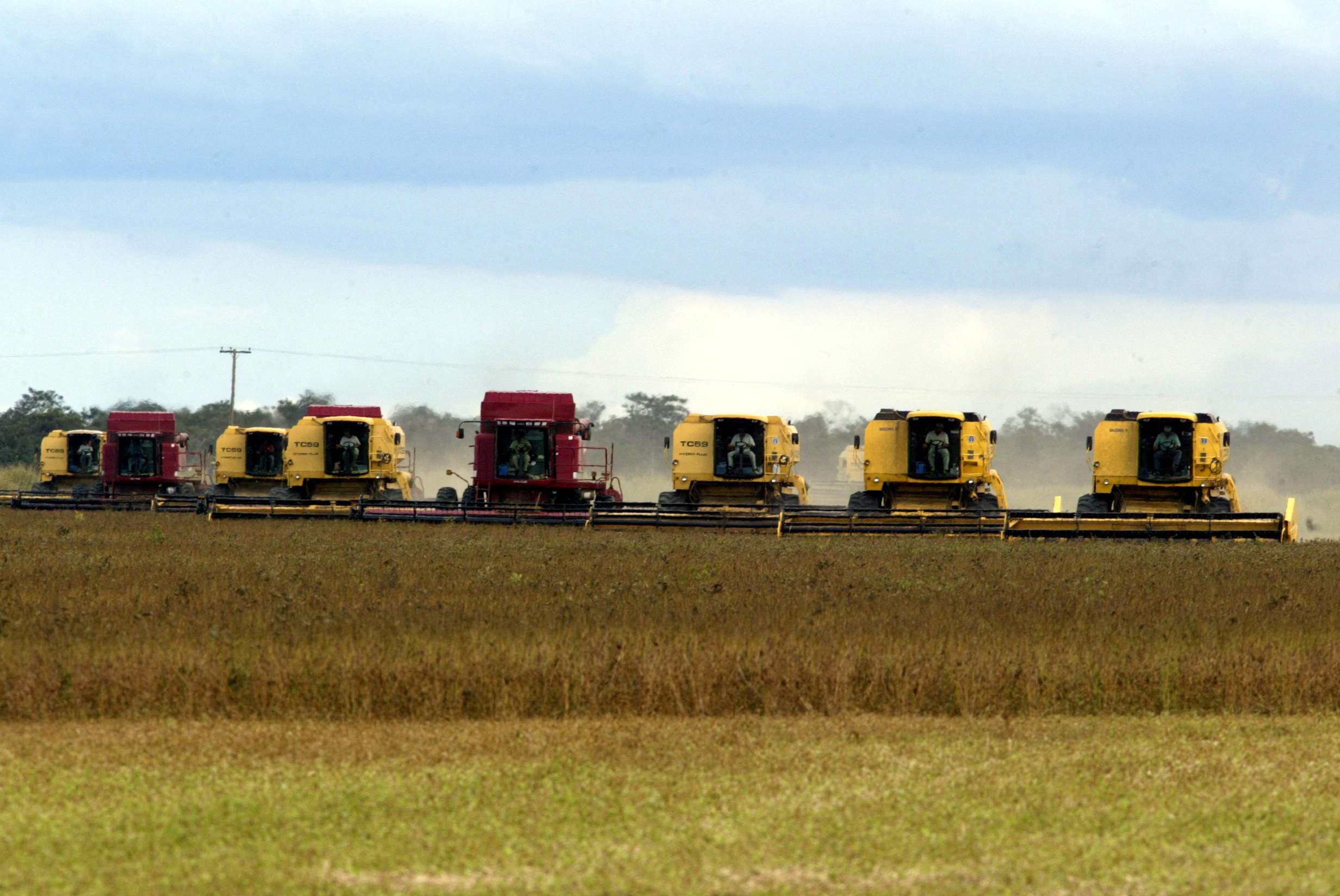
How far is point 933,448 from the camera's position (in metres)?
30.6

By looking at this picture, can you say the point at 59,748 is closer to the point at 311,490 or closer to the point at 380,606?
the point at 380,606

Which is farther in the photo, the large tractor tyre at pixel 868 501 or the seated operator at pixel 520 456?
the seated operator at pixel 520 456

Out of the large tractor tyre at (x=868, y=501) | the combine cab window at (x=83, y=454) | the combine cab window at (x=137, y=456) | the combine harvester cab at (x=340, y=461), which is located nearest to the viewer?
the large tractor tyre at (x=868, y=501)

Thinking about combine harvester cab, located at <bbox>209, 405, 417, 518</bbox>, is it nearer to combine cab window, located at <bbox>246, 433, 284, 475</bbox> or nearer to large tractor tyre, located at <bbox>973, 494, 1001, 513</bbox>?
combine cab window, located at <bbox>246, 433, 284, 475</bbox>

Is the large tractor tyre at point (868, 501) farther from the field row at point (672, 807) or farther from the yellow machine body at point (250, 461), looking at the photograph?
the field row at point (672, 807)

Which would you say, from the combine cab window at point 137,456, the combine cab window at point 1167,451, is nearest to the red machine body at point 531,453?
the combine cab window at point 1167,451

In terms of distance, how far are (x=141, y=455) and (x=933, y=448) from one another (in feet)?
84.1

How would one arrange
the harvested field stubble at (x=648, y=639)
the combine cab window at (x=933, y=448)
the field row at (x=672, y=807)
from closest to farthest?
the field row at (x=672, y=807) < the harvested field stubble at (x=648, y=639) < the combine cab window at (x=933, y=448)

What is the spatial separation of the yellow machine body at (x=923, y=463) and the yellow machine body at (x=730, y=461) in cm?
186

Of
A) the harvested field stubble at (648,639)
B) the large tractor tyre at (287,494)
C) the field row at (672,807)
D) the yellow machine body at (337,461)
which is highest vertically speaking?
the yellow machine body at (337,461)

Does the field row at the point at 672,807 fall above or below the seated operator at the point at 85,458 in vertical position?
below

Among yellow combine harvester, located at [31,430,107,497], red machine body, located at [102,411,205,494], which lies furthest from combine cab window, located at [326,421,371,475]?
yellow combine harvester, located at [31,430,107,497]

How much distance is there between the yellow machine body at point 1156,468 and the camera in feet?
96.1

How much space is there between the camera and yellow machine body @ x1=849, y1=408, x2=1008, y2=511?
30266 millimetres
